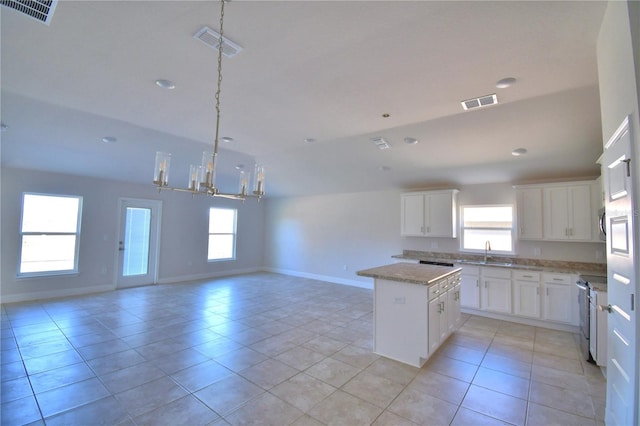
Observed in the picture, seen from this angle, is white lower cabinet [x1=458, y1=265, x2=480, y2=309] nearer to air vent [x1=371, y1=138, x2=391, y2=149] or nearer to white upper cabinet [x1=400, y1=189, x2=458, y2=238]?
white upper cabinet [x1=400, y1=189, x2=458, y2=238]

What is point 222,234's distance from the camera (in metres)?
8.70

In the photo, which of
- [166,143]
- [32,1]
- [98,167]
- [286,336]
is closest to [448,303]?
[286,336]

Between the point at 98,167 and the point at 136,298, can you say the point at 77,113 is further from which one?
the point at 136,298

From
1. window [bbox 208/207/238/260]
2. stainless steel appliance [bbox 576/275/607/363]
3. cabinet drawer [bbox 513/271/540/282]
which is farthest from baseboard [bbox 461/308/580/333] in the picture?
window [bbox 208/207/238/260]

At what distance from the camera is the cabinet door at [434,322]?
10.6 feet

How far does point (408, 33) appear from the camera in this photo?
205 cm

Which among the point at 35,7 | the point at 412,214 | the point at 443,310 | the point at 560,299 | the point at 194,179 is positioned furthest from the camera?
the point at 412,214

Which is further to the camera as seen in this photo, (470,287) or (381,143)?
(470,287)

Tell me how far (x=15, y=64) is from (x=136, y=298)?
4.46 metres

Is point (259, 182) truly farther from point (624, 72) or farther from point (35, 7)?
point (624, 72)

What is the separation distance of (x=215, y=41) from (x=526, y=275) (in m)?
5.28

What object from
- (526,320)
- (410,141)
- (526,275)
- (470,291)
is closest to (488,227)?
(526,275)

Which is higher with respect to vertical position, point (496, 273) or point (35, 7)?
point (35, 7)

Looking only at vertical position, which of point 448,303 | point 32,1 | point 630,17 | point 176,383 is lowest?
point 176,383
